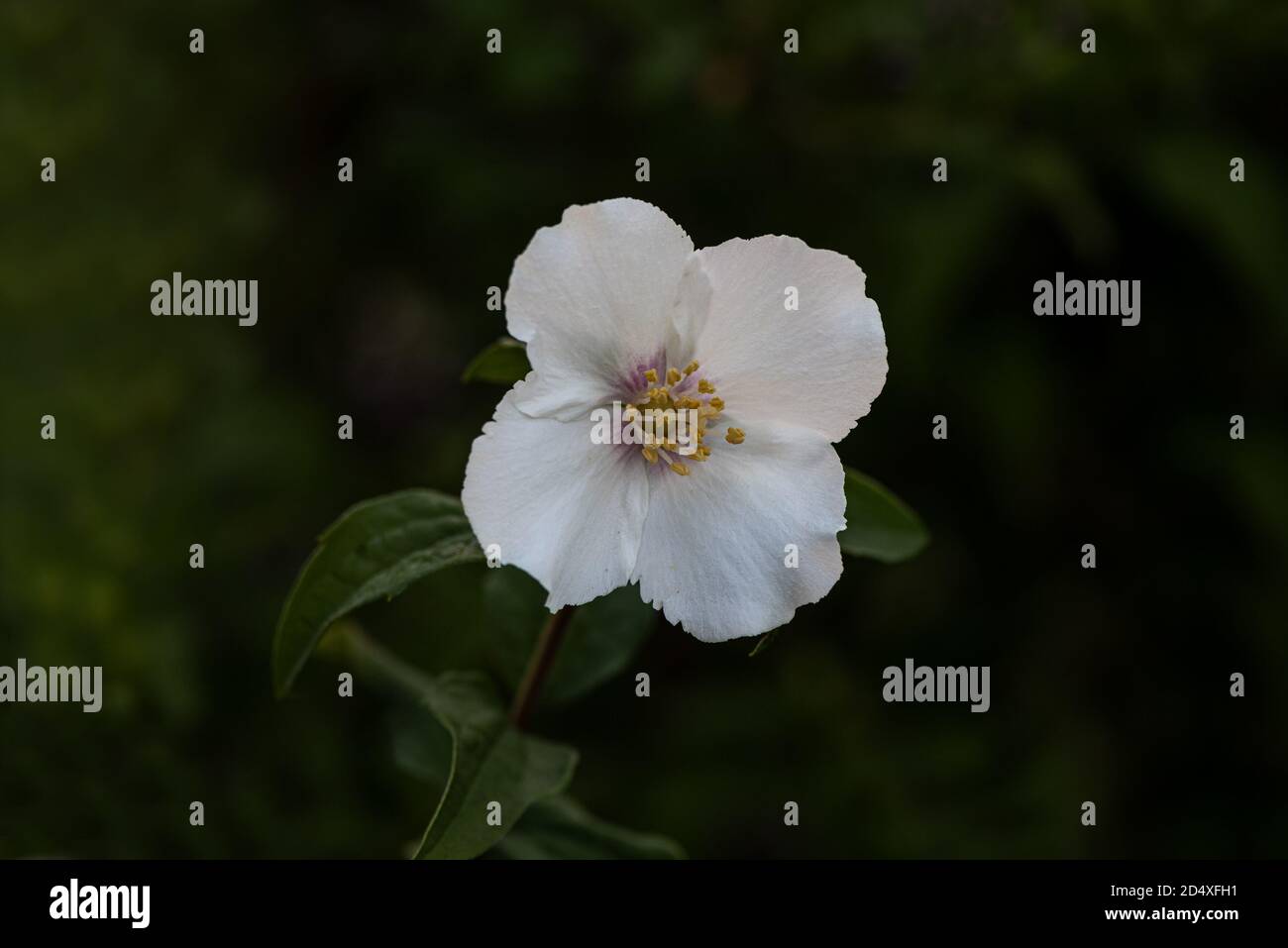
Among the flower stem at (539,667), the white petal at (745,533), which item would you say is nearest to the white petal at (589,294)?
the white petal at (745,533)

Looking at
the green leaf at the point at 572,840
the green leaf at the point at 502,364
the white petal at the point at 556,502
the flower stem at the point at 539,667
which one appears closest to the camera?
the white petal at the point at 556,502

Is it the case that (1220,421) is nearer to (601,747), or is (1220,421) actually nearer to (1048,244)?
(1048,244)

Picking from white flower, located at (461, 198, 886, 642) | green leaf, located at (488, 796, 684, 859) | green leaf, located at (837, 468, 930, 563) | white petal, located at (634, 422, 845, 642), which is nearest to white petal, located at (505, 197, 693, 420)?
white flower, located at (461, 198, 886, 642)

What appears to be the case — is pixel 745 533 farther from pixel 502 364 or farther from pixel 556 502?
pixel 502 364

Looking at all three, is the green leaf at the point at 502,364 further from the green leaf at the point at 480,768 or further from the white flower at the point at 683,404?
the green leaf at the point at 480,768

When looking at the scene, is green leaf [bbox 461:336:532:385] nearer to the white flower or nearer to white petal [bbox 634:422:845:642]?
the white flower
